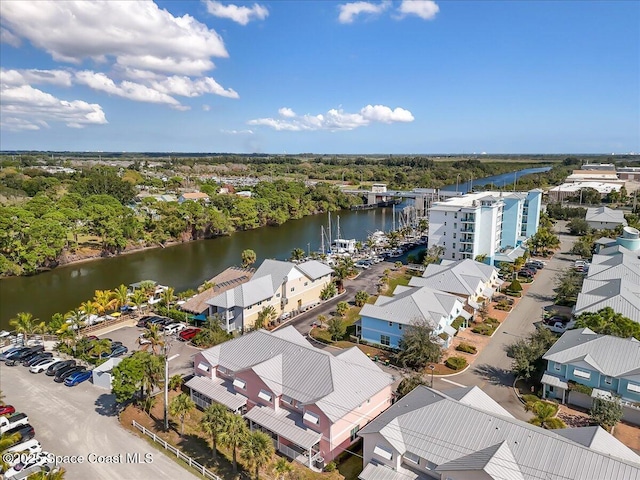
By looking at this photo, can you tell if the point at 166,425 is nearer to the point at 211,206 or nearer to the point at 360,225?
the point at 211,206

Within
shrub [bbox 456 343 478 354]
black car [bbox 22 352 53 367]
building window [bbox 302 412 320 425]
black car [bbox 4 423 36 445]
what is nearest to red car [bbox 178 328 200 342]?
black car [bbox 22 352 53 367]

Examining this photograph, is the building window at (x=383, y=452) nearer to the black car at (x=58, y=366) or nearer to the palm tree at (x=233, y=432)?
the palm tree at (x=233, y=432)

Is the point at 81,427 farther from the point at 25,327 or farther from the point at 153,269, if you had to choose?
the point at 153,269

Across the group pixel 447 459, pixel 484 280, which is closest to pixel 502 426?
pixel 447 459

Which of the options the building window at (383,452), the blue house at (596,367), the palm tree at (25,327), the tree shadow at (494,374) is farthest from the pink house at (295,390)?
the palm tree at (25,327)

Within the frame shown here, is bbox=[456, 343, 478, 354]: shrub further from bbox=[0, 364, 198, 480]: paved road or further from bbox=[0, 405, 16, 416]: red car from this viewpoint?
bbox=[0, 405, 16, 416]: red car
